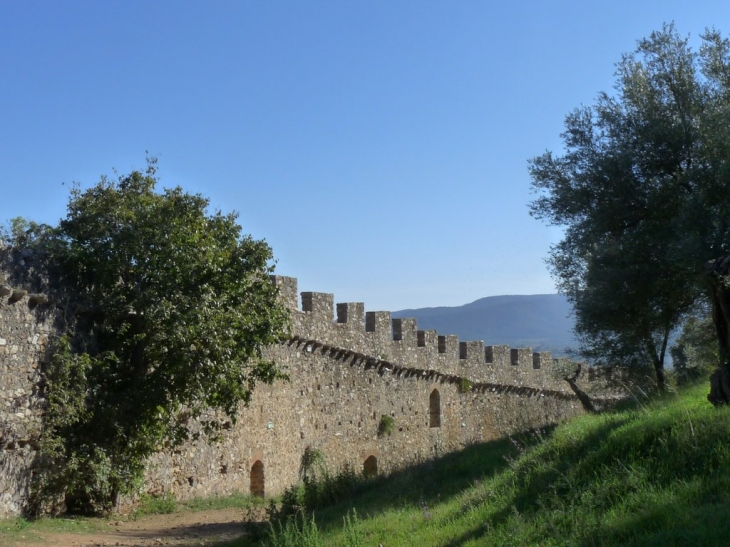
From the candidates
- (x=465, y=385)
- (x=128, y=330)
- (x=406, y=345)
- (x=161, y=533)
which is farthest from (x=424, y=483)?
(x=465, y=385)

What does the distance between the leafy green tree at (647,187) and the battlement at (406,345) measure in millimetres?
6043

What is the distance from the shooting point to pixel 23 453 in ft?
39.1

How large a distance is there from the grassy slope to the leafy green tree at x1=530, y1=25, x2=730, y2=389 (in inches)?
156

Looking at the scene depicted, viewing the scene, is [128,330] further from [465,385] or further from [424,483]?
[465,385]

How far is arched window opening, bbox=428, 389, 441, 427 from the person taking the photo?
24.5 m

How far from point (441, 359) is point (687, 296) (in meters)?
10.7

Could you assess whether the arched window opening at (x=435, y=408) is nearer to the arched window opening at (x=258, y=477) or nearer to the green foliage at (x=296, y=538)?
the arched window opening at (x=258, y=477)

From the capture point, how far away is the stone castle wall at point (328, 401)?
1197 centimetres

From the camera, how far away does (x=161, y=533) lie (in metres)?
12.2

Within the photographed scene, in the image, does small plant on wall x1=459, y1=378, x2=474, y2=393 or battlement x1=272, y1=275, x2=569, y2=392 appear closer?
battlement x1=272, y1=275, x2=569, y2=392

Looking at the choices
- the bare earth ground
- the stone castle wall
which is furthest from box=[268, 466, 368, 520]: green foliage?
the stone castle wall

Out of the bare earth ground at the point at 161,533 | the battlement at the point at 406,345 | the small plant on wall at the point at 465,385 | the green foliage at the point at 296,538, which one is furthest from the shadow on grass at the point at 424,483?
the small plant on wall at the point at 465,385

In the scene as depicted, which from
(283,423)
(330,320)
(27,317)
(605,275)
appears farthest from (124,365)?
(605,275)

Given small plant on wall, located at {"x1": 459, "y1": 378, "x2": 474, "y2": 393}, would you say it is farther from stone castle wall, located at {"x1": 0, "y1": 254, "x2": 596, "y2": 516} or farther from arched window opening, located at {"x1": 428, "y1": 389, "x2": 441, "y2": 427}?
arched window opening, located at {"x1": 428, "y1": 389, "x2": 441, "y2": 427}
